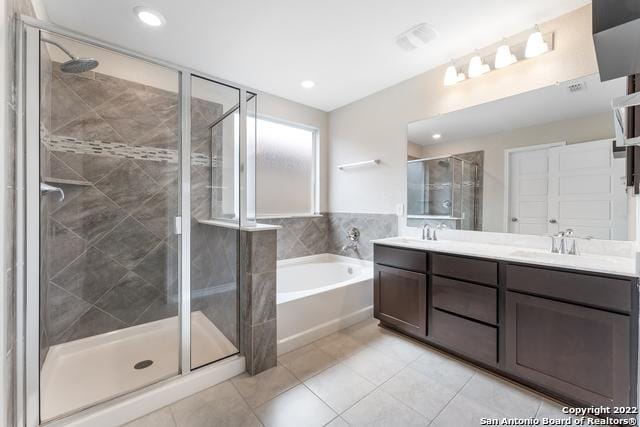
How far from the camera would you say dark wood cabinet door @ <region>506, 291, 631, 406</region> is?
132 cm

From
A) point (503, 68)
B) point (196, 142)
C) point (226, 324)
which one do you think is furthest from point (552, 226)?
point (196, 142)

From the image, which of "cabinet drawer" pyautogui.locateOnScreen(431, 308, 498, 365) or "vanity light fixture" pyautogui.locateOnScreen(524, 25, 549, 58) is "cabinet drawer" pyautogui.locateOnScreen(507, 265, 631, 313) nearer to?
"cabinet drawer" pyautogui.locateOnScreen(431, 308, 498, 365)

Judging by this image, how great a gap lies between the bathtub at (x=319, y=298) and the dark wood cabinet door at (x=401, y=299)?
245mm

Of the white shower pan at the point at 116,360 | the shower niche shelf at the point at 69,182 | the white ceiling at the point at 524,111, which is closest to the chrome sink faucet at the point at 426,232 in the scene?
the white ceiling at the point at 524,111

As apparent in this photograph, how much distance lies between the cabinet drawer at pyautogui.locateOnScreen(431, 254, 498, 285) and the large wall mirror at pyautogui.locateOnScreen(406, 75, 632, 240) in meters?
0.58

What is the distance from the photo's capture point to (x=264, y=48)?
87.6 inches

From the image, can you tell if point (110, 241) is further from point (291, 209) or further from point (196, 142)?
point (291, 209)

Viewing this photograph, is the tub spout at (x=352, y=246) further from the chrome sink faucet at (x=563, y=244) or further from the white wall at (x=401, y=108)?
the chrome sink faucet at (x=563, y=244)

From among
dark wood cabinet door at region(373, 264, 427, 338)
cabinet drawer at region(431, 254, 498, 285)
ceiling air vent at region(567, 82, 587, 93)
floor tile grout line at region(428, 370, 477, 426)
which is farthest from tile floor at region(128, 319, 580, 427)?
ceiling air vent at region(567, 82, 587, 93)

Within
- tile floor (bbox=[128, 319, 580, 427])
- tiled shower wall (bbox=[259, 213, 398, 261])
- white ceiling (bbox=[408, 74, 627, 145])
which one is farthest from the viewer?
tiled shower wall (bbox=[259, 213, 398, 261])

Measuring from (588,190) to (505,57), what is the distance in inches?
45.0

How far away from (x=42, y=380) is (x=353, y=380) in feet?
5.62

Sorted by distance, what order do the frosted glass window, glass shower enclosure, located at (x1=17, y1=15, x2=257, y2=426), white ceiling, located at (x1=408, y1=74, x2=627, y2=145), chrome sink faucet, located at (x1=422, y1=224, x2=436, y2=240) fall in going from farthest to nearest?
the frosted glass window → chrome sink faucet, located at (x1=422, y1=224, x2=436, y2=240) → white ceiling, located at (x1=408, y1=74, x2=627, y2=145) → glass shower enclosure, located at (x1=17, y1=15, x2=257, y2=426)

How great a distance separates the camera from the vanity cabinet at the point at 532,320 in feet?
4.35
